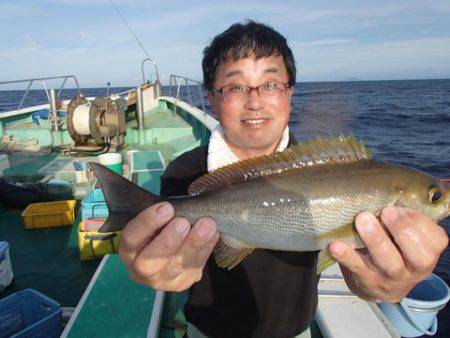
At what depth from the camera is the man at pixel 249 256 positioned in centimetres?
200

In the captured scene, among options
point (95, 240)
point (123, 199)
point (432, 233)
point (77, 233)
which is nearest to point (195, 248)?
point (123, 199)

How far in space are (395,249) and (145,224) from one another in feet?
4.69

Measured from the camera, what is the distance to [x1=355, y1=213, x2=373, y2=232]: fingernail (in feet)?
6.38

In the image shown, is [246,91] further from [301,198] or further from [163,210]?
[163,210]

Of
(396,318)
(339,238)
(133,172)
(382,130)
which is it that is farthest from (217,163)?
(382,130)

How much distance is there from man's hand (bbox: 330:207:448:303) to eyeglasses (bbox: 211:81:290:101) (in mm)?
1130

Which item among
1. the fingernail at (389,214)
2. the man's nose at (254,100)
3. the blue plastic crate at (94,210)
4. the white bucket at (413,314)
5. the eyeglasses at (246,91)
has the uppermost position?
the eyeglasses at (246,91)

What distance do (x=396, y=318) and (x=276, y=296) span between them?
8.51 ft

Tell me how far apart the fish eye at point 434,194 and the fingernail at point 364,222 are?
553mm

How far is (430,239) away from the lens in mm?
1888

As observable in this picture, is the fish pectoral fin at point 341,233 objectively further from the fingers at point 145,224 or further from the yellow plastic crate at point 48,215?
the yellow plastic crate at point 48,215

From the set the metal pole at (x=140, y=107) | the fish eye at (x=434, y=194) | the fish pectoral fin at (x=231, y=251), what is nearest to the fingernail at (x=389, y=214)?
the fish eye at (x=434, y=194)

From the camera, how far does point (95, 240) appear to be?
4.87 m

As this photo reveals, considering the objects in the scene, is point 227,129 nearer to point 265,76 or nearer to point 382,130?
point 265,76
